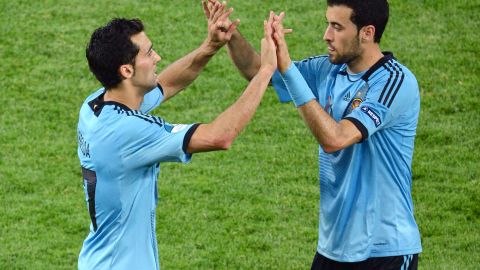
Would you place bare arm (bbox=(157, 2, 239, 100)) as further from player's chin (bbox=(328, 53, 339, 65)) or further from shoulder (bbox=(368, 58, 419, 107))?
shoulder (bbox=(368, 58, 419, 107))

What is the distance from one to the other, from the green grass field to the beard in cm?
346

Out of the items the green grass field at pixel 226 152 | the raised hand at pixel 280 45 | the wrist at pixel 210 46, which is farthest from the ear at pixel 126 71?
the green grass field at pixel 226 152

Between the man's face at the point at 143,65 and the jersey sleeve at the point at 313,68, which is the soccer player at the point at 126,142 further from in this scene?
the jersey sleeve at the point at 313,68

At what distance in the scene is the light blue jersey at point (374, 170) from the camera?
25.7ft

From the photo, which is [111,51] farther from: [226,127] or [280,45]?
[280,45]

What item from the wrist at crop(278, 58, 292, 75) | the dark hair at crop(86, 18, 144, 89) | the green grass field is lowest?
the green grass field

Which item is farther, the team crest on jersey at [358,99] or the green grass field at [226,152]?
the green grass field at [226,152]

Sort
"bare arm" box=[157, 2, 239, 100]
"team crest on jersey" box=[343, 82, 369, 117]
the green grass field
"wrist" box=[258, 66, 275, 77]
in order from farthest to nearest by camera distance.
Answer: the green grass field
"bare arm" box=[157, 2, 239, 100]
"team crest on jersey" box=[343, 82, 369, 117]
"wrist" box=[258, 66, 275, 77]

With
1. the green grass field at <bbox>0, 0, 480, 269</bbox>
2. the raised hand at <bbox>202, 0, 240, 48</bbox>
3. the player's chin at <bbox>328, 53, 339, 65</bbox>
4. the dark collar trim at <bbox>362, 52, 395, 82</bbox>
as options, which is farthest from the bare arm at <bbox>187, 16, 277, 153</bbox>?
the green grass field at <bbox>0, 0, 480, 269</bbox>

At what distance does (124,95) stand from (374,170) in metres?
1.68

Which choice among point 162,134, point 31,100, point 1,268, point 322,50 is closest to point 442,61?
point 322,50

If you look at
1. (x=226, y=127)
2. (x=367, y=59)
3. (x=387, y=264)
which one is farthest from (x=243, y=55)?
(x=387, y=264)

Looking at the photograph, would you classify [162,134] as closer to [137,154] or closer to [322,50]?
[137,154]

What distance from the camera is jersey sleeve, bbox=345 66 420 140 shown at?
763 cm
